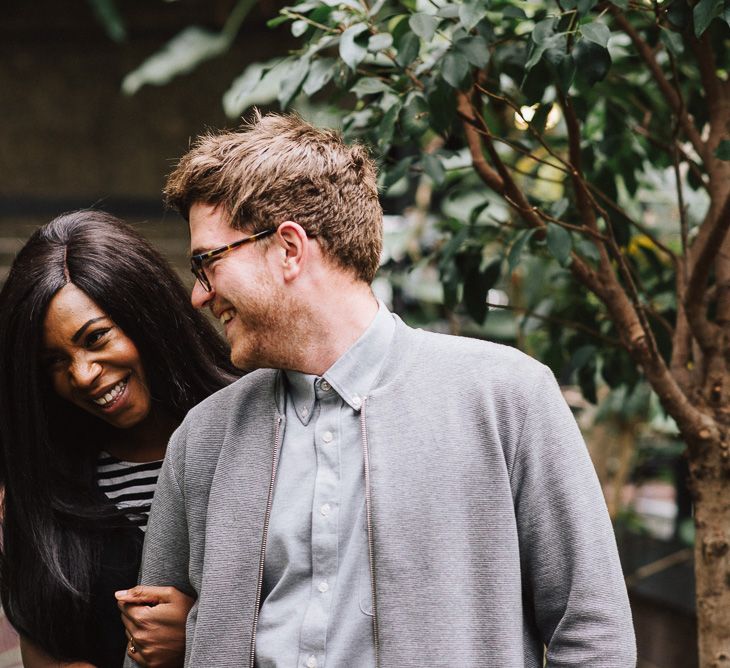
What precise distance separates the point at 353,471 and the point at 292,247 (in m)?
0.40

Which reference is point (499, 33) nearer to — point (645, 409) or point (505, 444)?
point (505, 444)

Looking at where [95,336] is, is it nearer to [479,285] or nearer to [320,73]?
[320,73]

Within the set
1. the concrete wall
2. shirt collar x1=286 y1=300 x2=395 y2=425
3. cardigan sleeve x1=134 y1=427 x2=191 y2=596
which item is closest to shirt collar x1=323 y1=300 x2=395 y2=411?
shirt collar x1=286 y1=300 x2=395 y2=425

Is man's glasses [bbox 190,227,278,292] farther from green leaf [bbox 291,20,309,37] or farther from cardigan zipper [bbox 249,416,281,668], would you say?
green leaf [bbox 291,20,309,37]

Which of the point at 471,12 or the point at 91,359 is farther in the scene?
A: the point at 91,359

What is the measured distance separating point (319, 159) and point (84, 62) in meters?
3.92

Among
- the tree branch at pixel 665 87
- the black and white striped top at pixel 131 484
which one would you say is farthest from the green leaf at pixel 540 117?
the black and white striped top at pixel 131 484

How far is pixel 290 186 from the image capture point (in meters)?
1.76

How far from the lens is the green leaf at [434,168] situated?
2.36 meters

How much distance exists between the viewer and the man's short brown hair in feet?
5.74

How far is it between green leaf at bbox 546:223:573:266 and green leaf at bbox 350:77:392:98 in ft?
1.63

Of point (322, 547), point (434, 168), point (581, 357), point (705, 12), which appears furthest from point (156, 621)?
point (705, 12)

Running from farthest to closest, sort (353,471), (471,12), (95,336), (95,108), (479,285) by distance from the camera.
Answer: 1. (95,108)
2. (479,285)
3. (95,336)
4. (471,12)
5. (353,471)

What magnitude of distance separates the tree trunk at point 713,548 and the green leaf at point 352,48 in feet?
3.64
